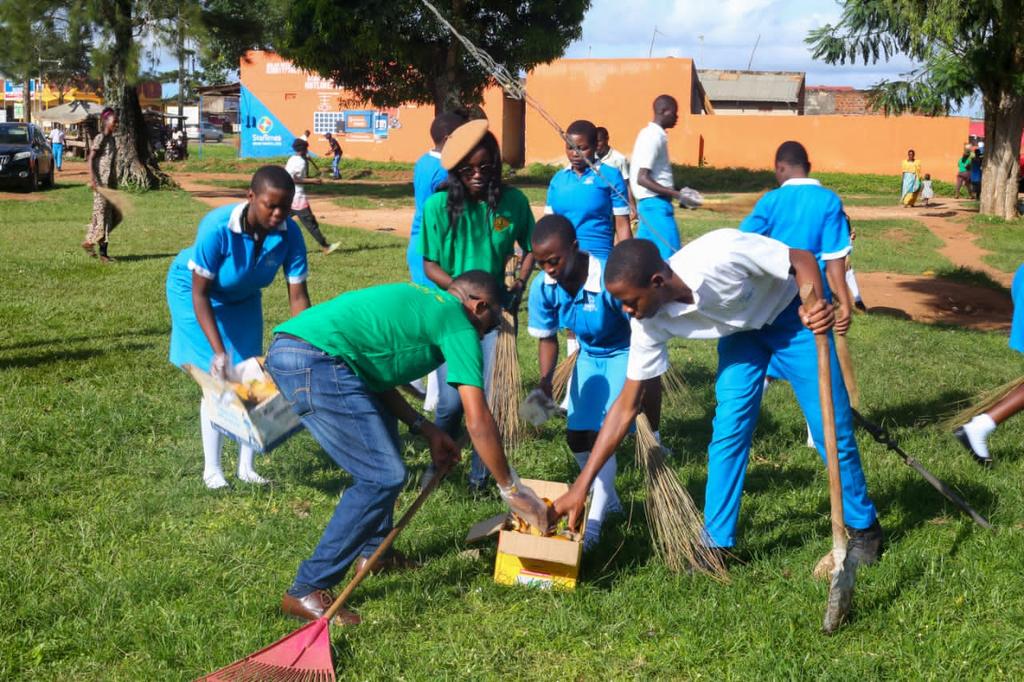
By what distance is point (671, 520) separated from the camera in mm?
4609

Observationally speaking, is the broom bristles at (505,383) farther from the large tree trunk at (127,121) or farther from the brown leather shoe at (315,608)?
the large tree trunk at (127,121)

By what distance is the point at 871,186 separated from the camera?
106 ft

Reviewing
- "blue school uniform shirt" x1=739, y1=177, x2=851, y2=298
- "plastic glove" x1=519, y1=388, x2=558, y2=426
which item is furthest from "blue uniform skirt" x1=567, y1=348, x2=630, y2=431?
"blue school uniform shirt" x1=739, y1=177, x2=851, y2=298

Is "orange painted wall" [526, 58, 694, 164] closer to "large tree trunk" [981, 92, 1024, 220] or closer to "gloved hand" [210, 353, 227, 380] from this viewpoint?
"large tree trunk" [981, 92, 1024, 220]

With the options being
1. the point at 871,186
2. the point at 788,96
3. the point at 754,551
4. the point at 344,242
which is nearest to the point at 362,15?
the point at 344,242

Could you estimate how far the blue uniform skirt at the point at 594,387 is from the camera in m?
4.85

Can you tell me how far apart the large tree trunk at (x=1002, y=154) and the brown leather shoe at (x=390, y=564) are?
1998cm

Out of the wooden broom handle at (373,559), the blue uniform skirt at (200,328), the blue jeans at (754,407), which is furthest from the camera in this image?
the blue uniform skirt at (200,328)

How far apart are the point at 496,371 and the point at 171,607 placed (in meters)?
2.32

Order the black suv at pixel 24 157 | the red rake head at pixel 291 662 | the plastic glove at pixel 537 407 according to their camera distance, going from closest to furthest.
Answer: the red rake head at pixel 291 662
the plastic glove at pixel 537 407
the black suv at pixel 24 157

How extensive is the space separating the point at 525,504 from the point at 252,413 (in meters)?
1.19

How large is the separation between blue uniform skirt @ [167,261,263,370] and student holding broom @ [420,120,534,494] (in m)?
1.00

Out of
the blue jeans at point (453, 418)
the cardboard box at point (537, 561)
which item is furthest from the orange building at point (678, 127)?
the cardboard box at point (537, 561)

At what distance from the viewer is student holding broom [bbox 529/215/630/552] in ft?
15.0
